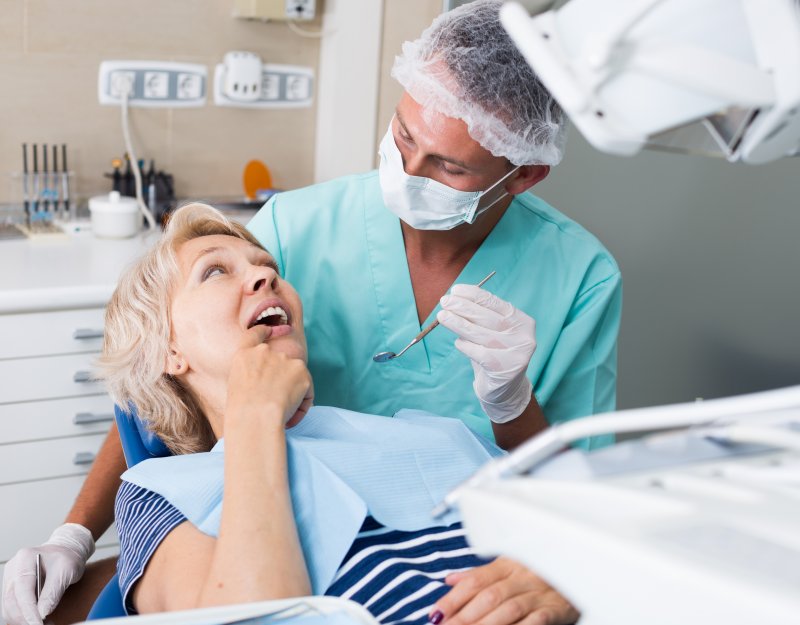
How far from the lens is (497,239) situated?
5.74ft

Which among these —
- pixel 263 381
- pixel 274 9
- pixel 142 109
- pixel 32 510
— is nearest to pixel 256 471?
pixel 263 381

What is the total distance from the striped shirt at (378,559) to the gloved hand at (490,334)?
0.26 meters

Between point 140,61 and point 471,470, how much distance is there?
174 centimetres

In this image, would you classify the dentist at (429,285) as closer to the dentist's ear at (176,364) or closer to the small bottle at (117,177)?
the dentist's ear at (176,364)

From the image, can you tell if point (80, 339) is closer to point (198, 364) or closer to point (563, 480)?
point (198, 364)

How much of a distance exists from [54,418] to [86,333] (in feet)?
0.71

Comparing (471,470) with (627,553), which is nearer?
(627,553)

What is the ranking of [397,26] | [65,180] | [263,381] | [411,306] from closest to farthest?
[263,381]
[411,306]
[65,180]
[397,26]

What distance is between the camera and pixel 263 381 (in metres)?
1.32

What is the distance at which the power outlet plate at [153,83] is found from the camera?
2.61m

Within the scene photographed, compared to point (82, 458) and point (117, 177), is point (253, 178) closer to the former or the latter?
point (117, 177)

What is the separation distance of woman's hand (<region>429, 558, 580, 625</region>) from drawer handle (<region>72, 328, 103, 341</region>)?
1.26 metres

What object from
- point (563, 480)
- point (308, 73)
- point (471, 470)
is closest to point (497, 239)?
point (471, 470)

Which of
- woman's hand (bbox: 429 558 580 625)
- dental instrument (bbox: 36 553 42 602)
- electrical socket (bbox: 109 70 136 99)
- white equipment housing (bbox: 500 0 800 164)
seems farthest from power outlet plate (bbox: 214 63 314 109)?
white equipment housing (bbox: 500 0 800 164)
